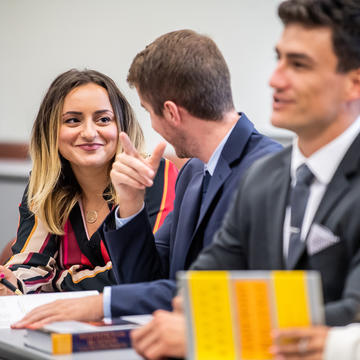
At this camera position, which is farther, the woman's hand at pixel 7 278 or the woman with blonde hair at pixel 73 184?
the woman with blonde hair at pixel 73 184

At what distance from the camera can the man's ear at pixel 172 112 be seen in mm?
2066

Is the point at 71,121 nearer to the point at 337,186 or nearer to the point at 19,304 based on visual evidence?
the point at 19,304

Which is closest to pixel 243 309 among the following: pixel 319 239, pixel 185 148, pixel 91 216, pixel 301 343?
pixel 301 343

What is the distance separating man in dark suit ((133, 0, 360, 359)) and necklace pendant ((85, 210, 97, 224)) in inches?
46.6

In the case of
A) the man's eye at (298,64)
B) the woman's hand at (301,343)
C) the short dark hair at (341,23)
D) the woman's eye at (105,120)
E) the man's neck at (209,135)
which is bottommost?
the woman's hand at (301,343)

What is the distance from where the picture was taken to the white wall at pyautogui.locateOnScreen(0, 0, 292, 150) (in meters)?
4.35

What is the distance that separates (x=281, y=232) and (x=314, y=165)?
151mm

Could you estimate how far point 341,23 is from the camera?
1.43 meters

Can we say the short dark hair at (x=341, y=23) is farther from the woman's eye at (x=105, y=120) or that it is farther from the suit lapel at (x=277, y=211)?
the woman's eye at (x=105, y=120)

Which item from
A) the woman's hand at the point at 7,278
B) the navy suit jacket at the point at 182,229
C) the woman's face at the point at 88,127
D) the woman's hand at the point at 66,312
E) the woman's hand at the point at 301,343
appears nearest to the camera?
the woman's hand at the point at 301,343

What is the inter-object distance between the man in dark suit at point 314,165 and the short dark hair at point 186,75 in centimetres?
55

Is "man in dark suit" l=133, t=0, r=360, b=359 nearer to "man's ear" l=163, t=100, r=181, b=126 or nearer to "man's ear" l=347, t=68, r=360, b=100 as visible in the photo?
"man's ear" l=347, t=68, r=360, b=100

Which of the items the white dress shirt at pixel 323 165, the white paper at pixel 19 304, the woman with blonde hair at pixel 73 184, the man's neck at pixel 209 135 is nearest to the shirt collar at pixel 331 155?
the white dress shirt at pixel 323 165

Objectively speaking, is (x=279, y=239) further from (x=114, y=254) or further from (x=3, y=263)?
(x=3, y=263)
